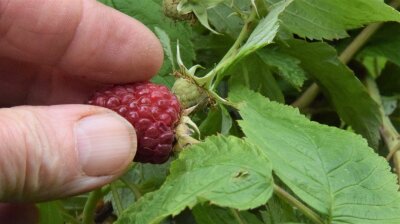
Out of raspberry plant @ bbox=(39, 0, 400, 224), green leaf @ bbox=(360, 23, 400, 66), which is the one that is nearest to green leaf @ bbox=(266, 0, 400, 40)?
raspberry plant @ bbox=(39, 0, 400, 224)

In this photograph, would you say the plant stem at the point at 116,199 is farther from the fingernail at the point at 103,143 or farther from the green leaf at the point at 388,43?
the green leaf at the point at 388,43

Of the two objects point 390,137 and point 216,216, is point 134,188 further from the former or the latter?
point 390,137

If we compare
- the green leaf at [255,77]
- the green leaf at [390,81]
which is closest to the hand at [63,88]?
the green leaf at [255,77]

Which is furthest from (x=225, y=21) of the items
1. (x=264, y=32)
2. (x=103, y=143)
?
(x=103, y=143)

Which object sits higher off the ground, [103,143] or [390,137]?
[103,143]

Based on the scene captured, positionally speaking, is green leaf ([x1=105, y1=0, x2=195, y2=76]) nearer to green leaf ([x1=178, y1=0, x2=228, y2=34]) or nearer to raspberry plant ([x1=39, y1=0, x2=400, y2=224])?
raspberry plant ([x1=39, y1=0, x2=400, y2=224])

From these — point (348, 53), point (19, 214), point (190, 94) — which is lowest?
point (19, 214)

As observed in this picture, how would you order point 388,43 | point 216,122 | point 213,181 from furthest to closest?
point 388,43
point 216,122
point 213,181
